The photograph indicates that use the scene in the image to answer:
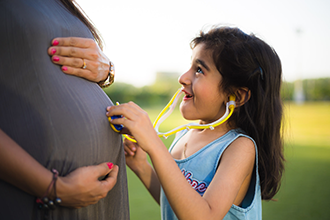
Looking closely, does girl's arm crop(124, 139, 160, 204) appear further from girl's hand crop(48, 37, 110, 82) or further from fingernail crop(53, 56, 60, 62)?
fingernail crop(53, 56, 60, 62)

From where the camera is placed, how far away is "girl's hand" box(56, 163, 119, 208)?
35.1 inches

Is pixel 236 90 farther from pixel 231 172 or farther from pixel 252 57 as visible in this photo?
pixel 231 172

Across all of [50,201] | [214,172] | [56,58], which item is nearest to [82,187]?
[50,201]

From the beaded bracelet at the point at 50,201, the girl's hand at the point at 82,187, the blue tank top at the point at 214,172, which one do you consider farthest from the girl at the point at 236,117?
the beaded bracelet at the point at 50,201

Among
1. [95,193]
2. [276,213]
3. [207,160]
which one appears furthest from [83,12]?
[276,213]

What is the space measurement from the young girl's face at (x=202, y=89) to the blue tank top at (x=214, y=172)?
0.19 metres

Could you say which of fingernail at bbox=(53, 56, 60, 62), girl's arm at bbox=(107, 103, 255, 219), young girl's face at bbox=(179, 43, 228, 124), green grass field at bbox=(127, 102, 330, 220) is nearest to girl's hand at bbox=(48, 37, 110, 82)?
fingernail at bbox=(53, 56, 60, 62)

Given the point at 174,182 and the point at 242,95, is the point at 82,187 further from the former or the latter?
the point at 242,95

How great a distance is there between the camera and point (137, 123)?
110 centimetres

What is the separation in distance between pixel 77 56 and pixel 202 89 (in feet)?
2.54

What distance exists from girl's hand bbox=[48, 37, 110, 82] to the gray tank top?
0.10ft

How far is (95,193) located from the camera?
0.97 meters

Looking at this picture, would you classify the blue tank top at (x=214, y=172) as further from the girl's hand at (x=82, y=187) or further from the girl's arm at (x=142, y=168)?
the girl's hand at (x=82, y=187)

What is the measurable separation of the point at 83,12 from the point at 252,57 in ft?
3.37
